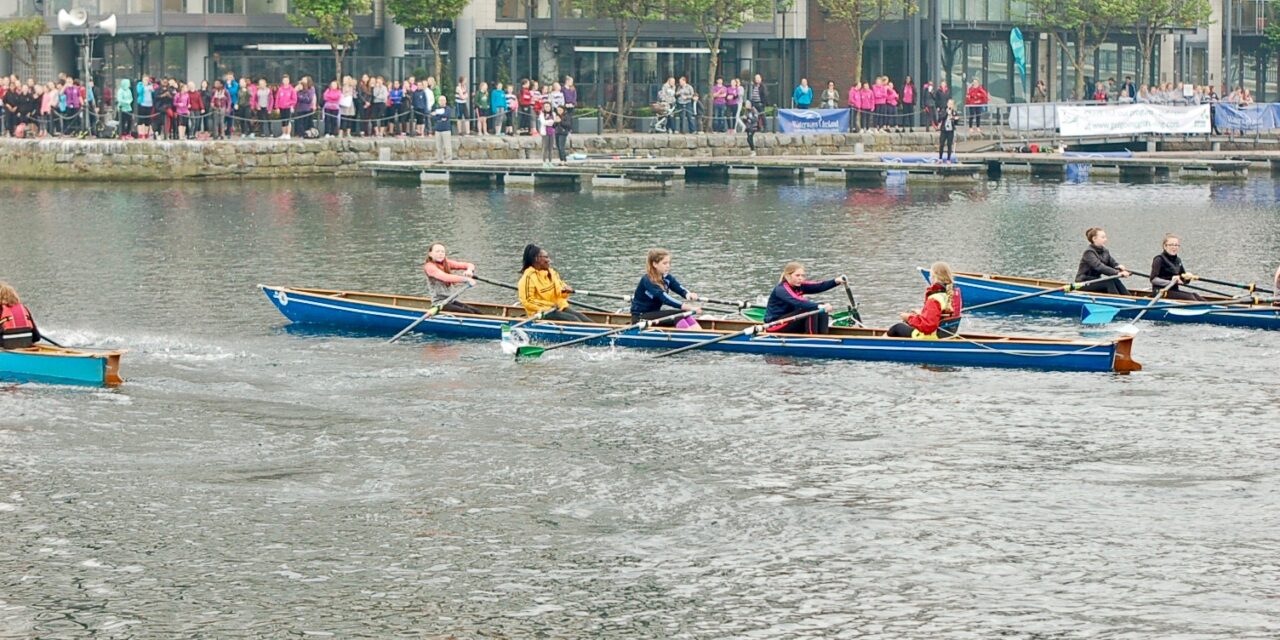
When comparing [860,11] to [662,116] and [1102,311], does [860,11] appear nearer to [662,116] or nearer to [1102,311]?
[662,116]

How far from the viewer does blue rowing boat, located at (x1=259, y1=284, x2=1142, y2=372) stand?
2805 centimetres

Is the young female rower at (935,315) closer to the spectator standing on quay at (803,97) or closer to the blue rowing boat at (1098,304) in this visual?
the blue rowing boat at (1098,304)

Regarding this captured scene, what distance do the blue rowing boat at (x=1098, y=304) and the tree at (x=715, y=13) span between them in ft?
117

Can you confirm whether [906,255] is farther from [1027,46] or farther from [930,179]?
[1027,46]

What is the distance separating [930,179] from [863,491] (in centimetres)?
4217

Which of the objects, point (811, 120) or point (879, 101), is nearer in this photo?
point (811, 120)

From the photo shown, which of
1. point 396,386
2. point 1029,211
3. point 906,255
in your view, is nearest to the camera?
point 396,386

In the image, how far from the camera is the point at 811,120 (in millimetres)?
70688

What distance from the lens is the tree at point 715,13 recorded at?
69.5 meters

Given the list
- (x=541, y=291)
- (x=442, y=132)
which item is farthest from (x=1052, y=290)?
(x=442, y=132)

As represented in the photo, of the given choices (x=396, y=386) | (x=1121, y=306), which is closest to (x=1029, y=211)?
(x=1121, y=306)

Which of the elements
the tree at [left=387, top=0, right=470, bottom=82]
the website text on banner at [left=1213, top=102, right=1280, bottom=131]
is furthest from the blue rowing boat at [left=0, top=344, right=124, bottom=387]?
the website text on banner at [left=1213, top=102, right=1280, bottom=131]

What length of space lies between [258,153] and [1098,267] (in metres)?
35.0

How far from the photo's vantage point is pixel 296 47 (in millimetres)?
65812
